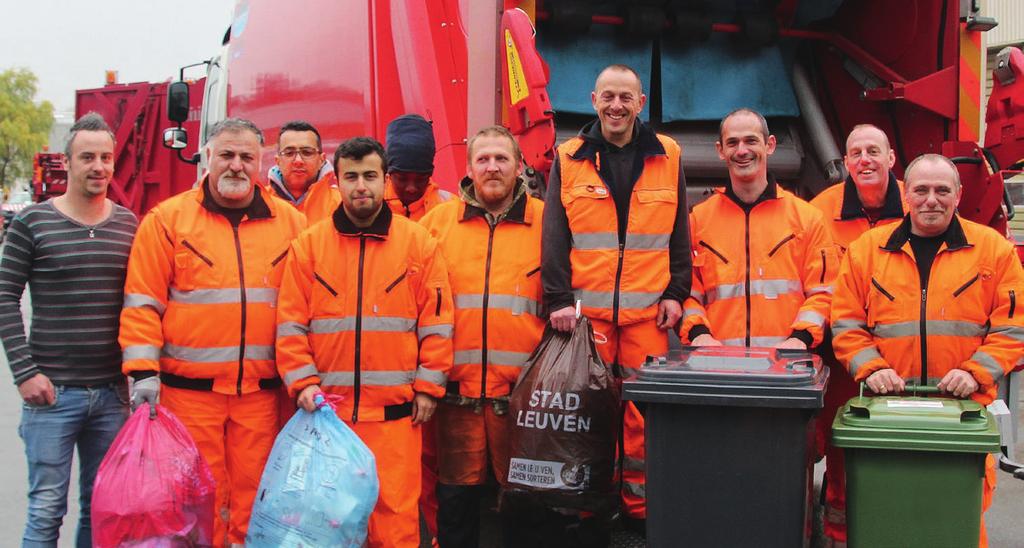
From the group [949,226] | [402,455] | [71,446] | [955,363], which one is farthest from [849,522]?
[71,446]

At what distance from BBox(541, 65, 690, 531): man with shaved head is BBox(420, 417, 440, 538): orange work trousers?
2.31 ft

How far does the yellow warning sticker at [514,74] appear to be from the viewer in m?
3.30

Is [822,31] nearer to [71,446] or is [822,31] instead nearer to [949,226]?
[949,226]

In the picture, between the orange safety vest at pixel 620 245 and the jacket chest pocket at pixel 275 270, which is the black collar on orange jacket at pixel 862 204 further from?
the jacket chest pocket at pixel 275 270

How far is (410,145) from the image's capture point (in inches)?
139

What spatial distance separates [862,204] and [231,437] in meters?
2.30

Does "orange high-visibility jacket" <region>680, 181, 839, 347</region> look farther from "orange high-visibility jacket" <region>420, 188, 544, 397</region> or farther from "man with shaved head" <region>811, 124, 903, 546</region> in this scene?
"orange high-visibility jacket" <region>420, 188, 544, 397</region>

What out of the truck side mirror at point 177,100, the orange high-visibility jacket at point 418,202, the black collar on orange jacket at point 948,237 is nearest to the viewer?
the black collar on orange jacket at point 948,237

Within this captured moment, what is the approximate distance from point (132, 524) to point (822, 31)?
3540 mm

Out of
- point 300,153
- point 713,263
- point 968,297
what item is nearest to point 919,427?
point 968,297

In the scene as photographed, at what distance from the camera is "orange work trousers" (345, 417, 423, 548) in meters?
2.85

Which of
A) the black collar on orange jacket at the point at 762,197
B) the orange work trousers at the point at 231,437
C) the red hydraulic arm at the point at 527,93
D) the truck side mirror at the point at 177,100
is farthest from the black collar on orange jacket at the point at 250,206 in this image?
the truck side mirror at the point at 177,100

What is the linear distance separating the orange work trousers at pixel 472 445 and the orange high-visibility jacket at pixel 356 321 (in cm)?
21

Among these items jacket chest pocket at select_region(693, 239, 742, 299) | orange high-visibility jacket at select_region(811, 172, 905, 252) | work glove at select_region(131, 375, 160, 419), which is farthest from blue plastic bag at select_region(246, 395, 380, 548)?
orange high-visibility jacket at select_region(811, 172, 905, 252)
